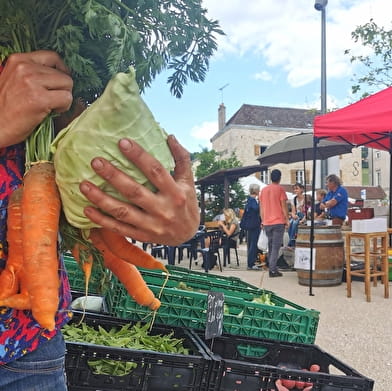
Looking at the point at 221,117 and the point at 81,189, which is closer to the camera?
the point at 81,189

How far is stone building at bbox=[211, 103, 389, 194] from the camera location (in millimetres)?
37344

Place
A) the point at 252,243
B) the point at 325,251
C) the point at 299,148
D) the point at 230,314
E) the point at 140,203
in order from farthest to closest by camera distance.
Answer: the point at 252,243, the point at 299,148, the point at 325,251, the point at 230,314, the point at 140,203

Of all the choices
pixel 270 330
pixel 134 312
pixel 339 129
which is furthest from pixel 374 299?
pixel 134 312

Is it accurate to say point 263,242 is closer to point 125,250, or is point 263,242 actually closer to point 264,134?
point 125,250

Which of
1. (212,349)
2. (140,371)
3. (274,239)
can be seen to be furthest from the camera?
(274,239)

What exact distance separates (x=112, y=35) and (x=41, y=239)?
54 centimetres

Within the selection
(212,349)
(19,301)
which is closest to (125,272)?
(19,301)

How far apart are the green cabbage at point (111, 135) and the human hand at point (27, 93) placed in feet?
0.45

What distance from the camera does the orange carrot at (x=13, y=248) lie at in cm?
112

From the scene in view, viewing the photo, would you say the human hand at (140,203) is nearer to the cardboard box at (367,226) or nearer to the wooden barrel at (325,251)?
the cardboard box at (367,226)

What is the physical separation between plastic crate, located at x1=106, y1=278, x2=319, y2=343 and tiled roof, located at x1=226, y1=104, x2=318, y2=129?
35577mm

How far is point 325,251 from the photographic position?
278 inches

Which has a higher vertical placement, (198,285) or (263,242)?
(198,285)

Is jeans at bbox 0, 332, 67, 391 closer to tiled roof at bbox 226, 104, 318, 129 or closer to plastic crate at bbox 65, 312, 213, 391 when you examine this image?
plastic crate at bbox 65, 312, 213, 391
